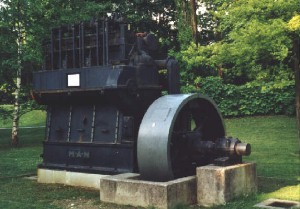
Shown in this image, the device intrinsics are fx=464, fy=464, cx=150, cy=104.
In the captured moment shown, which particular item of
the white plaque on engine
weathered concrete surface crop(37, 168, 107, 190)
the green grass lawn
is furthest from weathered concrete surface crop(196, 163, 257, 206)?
the white plaque on engine

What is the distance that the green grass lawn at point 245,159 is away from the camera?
8.52 meters

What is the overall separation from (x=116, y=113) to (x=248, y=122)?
654 inches

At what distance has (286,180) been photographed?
10242 mm

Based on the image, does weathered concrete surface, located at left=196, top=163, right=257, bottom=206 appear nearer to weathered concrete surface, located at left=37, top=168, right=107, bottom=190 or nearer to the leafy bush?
weathered concrete surface, located at left=37, top=168, right=107, bottom=190

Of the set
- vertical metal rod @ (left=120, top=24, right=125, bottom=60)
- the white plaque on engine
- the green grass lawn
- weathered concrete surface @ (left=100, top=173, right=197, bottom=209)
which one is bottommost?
the green grass lawn

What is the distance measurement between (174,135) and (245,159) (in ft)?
18.6

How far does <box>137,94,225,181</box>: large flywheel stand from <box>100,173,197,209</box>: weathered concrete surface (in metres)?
0.32

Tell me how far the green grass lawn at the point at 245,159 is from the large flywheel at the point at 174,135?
2.77ft

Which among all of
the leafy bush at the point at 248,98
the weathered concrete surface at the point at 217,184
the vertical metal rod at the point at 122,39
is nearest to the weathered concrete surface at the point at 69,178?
the weathered concrete surface at the point at 217,184

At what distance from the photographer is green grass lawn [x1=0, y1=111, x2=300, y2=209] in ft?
27.9

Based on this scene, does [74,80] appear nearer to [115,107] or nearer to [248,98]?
[115,107]

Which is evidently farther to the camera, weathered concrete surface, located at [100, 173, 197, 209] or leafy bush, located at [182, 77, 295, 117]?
leafy bush, located at [182, 77, 295, 117]

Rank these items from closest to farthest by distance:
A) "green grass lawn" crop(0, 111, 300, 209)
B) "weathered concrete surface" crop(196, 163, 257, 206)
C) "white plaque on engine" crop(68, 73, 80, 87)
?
"weathered concrete surface" crop(196, 163, 257, 206)
"green grass lawn" crop(0, 111, 300, 209)
"white plaque on engine" crop(68, 73, 80, 87)

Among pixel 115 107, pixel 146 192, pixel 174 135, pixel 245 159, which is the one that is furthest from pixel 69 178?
pixel 245 159
